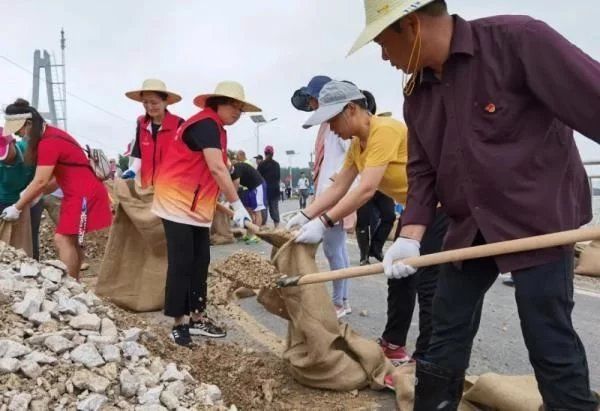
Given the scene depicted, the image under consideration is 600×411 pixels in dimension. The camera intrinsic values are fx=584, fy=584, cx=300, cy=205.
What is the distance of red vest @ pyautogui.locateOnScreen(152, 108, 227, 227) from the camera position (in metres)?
3.97

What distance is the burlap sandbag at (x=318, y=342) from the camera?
10.2ft

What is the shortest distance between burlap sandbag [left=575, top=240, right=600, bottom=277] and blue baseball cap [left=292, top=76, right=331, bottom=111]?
3.97 meters

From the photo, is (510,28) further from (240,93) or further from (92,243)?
(92,243)

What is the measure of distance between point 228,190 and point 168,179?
45 cm

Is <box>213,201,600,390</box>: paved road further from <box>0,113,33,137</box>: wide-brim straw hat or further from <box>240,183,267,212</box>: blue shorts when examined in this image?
<box>240,183,267,212</box>: blue shorts

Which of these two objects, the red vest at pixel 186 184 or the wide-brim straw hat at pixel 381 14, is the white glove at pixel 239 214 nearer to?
the red vest at pixel 186 184

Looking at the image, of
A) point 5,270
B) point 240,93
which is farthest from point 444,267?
point 5,270

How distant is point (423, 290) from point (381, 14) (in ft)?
5.66

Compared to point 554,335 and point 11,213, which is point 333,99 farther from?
point 11,213

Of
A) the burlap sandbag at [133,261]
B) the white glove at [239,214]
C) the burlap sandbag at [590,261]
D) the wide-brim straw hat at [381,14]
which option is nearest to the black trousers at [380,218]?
the burlap sandbag at [590,261]

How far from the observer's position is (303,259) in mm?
3205

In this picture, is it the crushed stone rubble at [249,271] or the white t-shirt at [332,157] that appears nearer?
the crushed stone rubble at [249,271]

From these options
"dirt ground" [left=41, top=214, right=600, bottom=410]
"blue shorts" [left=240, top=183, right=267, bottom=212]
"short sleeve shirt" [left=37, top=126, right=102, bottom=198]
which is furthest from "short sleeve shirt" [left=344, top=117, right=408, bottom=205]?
"blue shorts" [left=240, top=183, right=267, bottom=212]

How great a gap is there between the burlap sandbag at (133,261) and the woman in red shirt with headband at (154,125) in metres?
0.25
